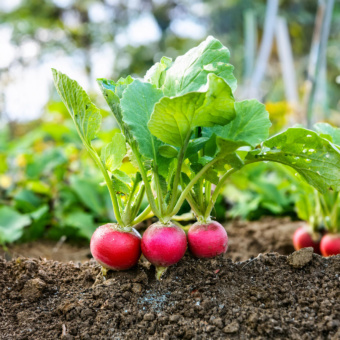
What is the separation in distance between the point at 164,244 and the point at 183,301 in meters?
0.19

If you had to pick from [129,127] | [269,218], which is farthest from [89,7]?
[129,127]

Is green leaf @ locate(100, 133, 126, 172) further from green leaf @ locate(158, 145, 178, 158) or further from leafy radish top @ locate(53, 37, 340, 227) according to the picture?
green leaf @ locate(158, 145, 178, 158)

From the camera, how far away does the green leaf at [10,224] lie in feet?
7.71

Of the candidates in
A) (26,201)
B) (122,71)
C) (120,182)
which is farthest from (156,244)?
(122,71)

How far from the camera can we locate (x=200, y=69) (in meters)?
1.21

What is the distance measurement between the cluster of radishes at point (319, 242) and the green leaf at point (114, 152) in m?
1.24

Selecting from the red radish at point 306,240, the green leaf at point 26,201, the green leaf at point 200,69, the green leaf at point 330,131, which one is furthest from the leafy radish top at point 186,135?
the green leaf at point 26,201

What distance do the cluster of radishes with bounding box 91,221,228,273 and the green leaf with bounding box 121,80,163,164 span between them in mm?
276

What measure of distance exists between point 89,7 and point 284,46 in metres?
10.6

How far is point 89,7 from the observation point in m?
15.8

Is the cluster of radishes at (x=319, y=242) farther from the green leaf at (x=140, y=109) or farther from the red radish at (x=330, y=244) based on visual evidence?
the green leaf at (x=140, y=109)

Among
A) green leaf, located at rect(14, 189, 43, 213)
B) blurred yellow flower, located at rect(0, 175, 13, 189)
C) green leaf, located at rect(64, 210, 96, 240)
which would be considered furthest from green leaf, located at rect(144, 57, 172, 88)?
blurred yellow flower, located at rect(0, 175, 13, 189)

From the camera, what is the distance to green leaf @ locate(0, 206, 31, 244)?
2350 mm

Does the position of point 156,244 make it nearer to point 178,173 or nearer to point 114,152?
point 178,173
